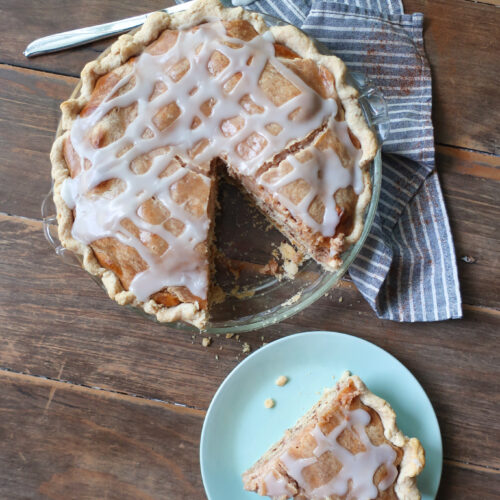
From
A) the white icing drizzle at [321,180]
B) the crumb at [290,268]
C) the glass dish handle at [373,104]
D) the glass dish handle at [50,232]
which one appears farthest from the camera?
the crumb at [290,268]

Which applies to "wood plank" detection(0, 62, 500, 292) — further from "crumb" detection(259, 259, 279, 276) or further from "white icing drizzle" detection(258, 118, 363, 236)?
"crumb" detection(259, 259, 279, 276)

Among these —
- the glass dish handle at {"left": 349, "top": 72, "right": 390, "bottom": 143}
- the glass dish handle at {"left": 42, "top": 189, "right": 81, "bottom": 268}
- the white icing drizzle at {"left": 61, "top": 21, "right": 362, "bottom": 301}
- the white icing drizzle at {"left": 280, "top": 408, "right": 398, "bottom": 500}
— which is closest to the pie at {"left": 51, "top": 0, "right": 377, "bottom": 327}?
the white icing drizzle at {"left": 61, "top": 21, "right": 362, "bottom": 301}

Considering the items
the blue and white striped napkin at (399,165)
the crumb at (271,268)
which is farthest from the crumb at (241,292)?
the blue and white striped napkin at (399,165)

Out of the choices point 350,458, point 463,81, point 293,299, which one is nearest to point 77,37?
point 293,299

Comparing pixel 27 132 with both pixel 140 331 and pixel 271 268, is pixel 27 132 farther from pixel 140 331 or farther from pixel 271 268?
pixel 271 268

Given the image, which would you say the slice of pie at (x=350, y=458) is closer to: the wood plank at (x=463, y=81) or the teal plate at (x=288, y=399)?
the teal plate at (x=288, y=399)

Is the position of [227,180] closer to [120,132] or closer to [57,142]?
[120,132]

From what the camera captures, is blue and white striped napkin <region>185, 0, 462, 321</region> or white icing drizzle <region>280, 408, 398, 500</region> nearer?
white icing drizzle <region>280, 408, 398, 500</region>
